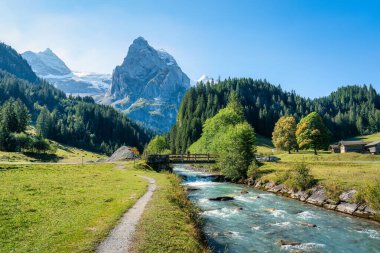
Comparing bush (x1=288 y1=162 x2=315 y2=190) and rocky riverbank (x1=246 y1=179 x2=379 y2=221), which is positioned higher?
bush (x1=288 y1=162 x2=315 y2=190)

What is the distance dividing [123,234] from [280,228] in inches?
714

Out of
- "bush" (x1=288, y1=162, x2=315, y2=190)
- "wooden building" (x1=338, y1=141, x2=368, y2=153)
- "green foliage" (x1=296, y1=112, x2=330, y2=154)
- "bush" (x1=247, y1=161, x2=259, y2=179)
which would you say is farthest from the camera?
"wooden building" (x1=338, y1=141, x2=368, y2=153)

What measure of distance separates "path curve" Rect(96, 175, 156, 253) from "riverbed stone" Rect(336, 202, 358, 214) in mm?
26105

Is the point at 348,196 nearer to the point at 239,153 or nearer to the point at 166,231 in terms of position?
the point at 166,231

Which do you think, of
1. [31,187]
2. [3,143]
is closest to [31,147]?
[3,143]

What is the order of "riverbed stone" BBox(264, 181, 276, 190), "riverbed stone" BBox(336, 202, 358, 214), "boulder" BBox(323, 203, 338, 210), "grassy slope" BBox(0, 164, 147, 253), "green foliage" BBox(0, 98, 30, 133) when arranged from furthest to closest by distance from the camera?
1. "green foliage" BBox(0, 98, 30, 133)
2. "riverbed stone" BBox(264, 181, 276, 190)
3. "boulder" BBox(323, 203, 338, 210)
4. "riverbed stone" BBox(336, 202, 358, 214)
5. "grassy slope" BBox(0, 164, 147, 253)

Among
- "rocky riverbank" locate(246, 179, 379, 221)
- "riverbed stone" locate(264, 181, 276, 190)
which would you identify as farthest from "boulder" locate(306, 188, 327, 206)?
"riverbed stone" locate(264, 181, 276, 190)

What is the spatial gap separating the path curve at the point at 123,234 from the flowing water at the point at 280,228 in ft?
21.9

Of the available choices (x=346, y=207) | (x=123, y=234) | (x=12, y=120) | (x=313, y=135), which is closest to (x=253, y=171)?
(x=346, y=207)

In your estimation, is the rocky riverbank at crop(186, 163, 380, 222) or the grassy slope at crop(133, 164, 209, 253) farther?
the rocky riverbank at crop(186, 163, 380, 222)

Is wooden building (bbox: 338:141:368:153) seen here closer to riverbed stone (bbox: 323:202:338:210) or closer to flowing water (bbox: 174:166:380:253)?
flowing water (bbox: 174:166:380:253)

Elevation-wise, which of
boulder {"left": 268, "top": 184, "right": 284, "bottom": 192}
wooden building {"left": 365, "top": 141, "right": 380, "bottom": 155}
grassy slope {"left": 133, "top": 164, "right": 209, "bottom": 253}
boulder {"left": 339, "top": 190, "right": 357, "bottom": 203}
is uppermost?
wooden building {"left": 365, "top": 141, "right": 380, "bottom": 155}

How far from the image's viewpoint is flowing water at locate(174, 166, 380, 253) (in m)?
25.0

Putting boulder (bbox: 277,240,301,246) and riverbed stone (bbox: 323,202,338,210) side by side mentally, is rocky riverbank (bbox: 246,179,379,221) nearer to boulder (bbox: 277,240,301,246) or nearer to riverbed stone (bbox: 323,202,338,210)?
riverbed stone (bbox: 323,202,338,210)
